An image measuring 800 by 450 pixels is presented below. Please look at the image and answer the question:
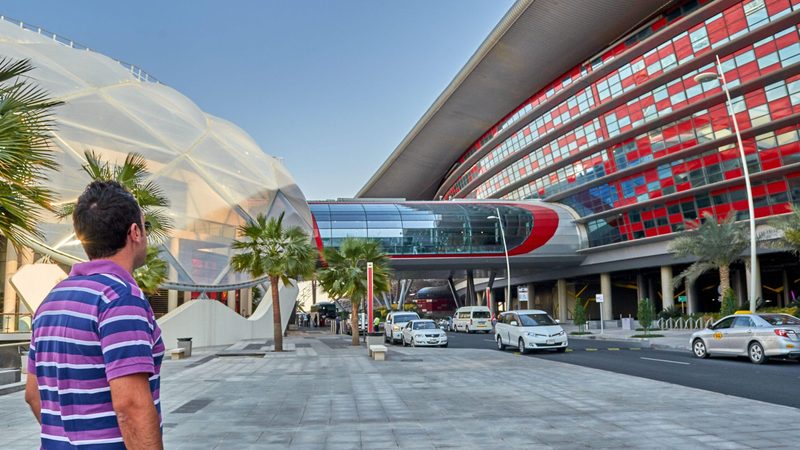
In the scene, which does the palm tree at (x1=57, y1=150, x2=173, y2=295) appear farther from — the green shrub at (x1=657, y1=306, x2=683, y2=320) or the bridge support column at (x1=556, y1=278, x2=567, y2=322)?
the bridge support column at (x1=556, y1=278, x2=567, y2=322)

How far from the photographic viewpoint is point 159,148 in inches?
1259

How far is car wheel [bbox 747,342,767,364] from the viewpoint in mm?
18703

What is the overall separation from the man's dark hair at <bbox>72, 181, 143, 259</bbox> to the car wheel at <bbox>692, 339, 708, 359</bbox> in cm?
2196

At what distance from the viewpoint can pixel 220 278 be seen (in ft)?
115

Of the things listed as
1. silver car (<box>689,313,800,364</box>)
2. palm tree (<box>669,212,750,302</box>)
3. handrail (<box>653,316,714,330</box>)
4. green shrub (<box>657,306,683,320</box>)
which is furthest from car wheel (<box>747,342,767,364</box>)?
green shrub (<box>657,306,683,320</box>)

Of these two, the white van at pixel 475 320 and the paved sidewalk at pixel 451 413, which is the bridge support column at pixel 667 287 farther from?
the paved sidewalk at pixel 451 413

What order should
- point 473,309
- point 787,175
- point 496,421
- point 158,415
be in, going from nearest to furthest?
point 158,415
point 496,421
point 787,175
point 473,309

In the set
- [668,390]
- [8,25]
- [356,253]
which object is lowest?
[668,390]

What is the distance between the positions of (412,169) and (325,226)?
118 feet

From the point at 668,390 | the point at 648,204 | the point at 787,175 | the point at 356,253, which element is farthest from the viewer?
the point at 648,204

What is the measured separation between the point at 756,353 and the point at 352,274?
1902cm

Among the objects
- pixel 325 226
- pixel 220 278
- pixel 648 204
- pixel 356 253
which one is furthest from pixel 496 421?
pixel 325 226

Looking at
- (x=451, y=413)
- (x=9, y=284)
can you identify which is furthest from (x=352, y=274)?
(x=451, y=413)

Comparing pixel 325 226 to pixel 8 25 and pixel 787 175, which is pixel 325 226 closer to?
pixel 8 25
